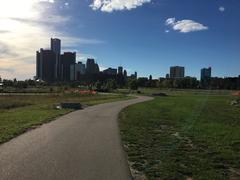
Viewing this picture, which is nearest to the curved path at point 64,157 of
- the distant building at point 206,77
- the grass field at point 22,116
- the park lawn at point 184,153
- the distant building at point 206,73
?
the park lawn at point 184,153

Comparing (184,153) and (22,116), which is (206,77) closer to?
(22,116)

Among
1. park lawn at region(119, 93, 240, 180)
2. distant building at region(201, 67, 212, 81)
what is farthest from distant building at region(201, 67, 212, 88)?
park lawn at region(119, 93, 240, 180)

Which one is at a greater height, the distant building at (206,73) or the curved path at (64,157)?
the distant building at (206,73)

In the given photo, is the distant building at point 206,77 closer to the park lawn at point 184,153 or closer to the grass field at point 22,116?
the grass field at point 22,116

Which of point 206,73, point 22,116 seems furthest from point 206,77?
A: point 22,116

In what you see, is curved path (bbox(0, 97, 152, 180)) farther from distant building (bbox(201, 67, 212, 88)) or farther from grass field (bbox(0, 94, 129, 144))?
distant building (bbox(201, 67, 212, 88))

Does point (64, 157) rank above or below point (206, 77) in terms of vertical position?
below

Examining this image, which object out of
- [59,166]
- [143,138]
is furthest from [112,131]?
[59,166]

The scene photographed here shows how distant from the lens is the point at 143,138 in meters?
15.2

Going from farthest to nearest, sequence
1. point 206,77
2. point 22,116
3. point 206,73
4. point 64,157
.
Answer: point 206,73, point 206,77, point 22,116, point 64,157

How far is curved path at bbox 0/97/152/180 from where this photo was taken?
8.38 m

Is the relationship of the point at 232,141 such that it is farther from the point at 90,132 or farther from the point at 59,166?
the point at 59,166

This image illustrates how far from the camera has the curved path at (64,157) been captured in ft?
27.5

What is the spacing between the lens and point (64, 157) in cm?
1040
